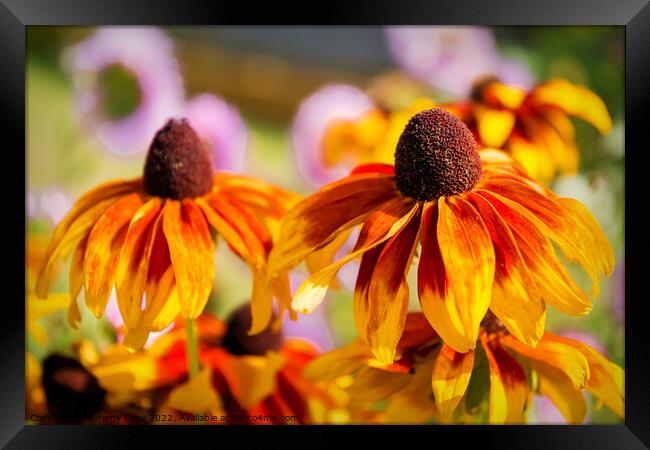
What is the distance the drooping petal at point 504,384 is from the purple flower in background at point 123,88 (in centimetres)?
59

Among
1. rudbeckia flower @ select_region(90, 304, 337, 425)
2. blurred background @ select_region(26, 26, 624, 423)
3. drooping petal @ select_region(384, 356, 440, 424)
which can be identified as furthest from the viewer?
blurred background @ select_region(26, 26, 624, 423)

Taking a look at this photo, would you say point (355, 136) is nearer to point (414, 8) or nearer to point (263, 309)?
point (414, 8)

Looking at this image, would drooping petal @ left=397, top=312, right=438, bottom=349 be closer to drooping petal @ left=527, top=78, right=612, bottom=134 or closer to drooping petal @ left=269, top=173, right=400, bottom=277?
drooping petal @ left=269, top=173, right=400, bottom=277

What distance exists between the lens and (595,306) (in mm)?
1047

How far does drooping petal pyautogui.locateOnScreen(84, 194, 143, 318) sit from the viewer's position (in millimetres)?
756

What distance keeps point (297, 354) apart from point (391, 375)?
10.0 inches

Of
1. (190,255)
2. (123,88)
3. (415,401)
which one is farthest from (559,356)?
(123,88)

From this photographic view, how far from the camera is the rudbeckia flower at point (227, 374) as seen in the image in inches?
35.4

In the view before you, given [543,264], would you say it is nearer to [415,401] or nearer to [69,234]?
[415,401]

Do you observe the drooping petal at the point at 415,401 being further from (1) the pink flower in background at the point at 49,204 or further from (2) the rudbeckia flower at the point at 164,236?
(1) the pink flower in background at the point at 49,204

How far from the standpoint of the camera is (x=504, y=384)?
726 mm

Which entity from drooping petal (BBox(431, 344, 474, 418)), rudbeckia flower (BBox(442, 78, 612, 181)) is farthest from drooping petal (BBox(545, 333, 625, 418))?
rudbeckia flower (BBox(442, 78, 612, 181))

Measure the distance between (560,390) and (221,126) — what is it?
59 centimetres

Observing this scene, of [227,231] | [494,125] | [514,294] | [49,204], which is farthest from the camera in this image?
[49,204]
